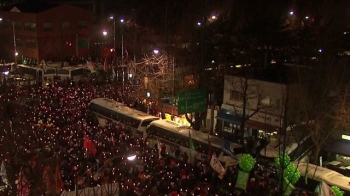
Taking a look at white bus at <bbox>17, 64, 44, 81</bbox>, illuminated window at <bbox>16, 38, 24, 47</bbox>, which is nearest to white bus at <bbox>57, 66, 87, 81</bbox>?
white bus at <bbox>17, 64, 44, 81</bbox>

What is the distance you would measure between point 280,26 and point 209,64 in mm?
6543

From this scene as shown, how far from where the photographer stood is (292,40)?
1220 inches

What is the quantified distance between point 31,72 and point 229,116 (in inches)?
868

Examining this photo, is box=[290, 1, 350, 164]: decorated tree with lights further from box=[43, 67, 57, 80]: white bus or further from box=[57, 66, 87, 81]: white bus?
box=[43, 67, 57, 80]: white bus

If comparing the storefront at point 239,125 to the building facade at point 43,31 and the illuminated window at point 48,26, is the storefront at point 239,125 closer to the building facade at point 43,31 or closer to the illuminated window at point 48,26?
the building facade at point 43,31

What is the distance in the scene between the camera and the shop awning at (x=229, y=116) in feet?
86.1

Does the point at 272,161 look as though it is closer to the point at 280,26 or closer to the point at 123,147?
the point at 123,147

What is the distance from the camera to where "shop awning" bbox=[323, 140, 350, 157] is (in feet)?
71.9

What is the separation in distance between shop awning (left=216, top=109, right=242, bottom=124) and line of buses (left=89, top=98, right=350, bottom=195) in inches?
159

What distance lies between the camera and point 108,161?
14.8m

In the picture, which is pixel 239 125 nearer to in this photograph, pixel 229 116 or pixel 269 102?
pixel 229 116

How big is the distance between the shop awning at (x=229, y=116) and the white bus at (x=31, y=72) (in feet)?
63.7

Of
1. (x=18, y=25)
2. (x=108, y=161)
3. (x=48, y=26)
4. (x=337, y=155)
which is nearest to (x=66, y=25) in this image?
(x=48, y=26)

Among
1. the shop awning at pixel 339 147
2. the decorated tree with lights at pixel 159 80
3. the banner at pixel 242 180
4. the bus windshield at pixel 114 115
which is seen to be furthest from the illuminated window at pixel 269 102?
the banner at pixel 242 180
